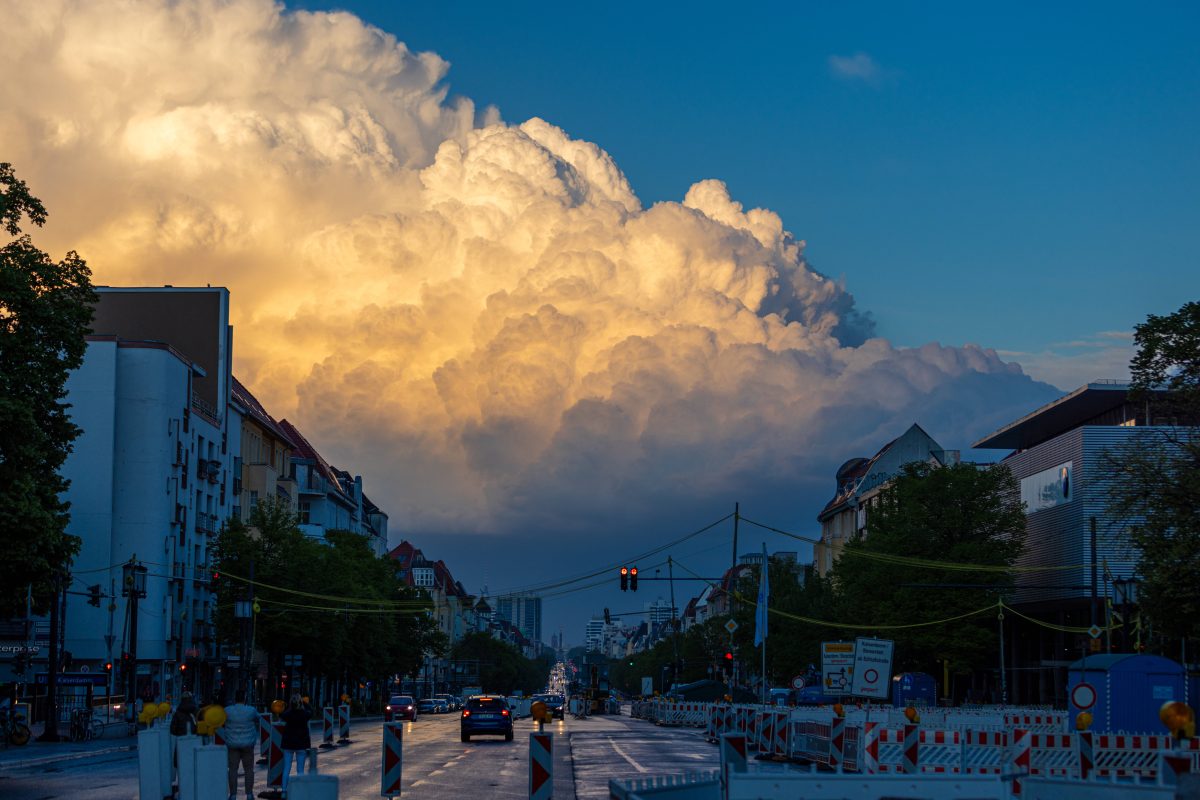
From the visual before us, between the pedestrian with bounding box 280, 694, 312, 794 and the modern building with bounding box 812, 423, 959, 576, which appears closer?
the pedestrian with bounding box 280, 694, 312, 794

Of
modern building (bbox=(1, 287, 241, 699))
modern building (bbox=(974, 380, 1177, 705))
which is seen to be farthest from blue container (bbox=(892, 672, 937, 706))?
modern building (bbox=(1, 287, 241, 699))

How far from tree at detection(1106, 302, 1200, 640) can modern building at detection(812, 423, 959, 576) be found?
75678mm

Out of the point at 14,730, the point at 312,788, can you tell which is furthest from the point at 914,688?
the point at 312,788

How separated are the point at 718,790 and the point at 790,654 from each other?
89747 millimetres

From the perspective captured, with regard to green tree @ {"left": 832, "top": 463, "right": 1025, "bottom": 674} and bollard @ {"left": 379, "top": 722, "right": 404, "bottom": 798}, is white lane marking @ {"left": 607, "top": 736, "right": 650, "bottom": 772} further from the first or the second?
green tree @ {"left": 832, "top": 463, "right": 1025, "bottom": 674}

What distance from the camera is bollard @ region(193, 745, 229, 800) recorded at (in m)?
19.9

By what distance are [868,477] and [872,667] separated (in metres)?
92.4

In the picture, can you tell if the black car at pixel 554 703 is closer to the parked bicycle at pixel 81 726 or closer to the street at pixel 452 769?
the street at pixel 452 769

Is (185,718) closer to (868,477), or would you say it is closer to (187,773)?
(187,773)

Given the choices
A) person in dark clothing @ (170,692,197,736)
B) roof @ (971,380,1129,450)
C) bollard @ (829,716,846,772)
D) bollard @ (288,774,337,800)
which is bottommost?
bollard @ (829,716,846,772)

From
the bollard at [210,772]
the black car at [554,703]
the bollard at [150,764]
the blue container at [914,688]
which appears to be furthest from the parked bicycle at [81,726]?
the blue container at [914,688]

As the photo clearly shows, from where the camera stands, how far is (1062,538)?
83.2 m

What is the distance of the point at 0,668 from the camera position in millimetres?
73000

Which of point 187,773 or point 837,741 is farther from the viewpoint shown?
point 837,741
